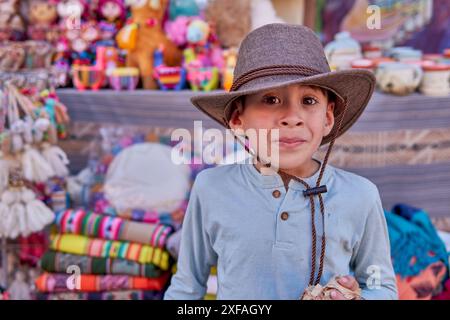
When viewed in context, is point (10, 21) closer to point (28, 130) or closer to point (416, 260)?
point (28, 130)

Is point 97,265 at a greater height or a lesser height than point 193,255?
lesser

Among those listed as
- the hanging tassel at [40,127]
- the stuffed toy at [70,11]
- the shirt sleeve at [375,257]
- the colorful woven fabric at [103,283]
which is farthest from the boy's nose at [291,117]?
the stuffed toy at [70,11]

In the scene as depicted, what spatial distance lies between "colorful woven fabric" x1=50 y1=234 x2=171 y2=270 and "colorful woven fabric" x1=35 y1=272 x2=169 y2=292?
64 millimetres

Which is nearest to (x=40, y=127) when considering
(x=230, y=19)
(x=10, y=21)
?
(x=10, y=21)

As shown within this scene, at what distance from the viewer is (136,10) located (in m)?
2.18

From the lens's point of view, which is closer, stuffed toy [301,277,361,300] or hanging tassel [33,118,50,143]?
stuffed toy [301,277,361,300]

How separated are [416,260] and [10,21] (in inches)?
75.6

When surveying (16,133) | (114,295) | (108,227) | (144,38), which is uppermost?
(144,38)

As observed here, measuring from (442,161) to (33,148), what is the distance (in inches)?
60.9

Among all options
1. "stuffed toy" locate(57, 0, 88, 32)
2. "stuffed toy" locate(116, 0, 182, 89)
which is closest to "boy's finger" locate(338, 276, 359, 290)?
"stuffed toy" locate(116, 0, 182, 89)

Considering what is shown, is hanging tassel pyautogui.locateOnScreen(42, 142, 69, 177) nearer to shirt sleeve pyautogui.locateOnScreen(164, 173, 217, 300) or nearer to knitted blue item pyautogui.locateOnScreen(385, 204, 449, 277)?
shirt sleeve pyautogui.locateOnScreen(164, 173, 217, 300)

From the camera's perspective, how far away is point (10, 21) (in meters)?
2.22

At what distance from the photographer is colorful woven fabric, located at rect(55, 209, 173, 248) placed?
1.71 metres
